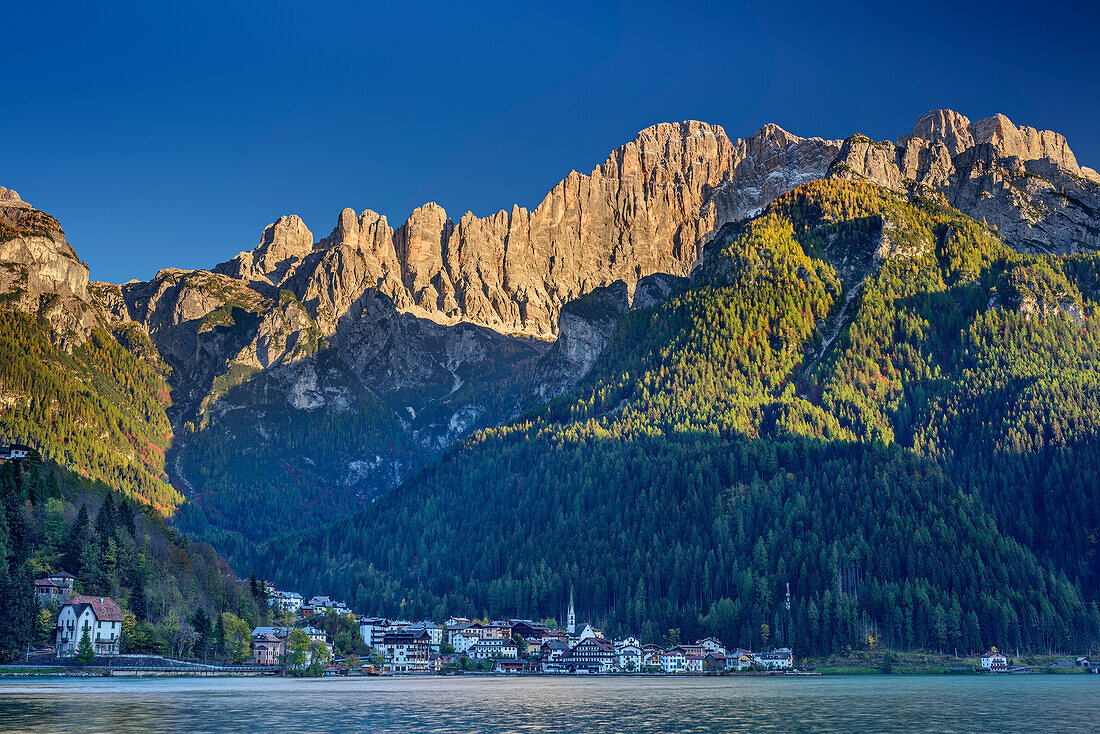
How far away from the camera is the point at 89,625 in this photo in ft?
444

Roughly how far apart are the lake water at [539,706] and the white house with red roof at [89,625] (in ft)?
17.6

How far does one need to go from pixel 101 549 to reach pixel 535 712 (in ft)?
247

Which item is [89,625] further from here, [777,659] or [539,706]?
[777,659]

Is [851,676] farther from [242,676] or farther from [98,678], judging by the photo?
[98,678]

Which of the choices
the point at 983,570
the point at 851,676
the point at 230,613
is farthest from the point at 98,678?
the point at 983,570

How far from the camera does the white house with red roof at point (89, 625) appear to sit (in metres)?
134

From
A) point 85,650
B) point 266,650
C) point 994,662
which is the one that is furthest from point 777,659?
point 85,650

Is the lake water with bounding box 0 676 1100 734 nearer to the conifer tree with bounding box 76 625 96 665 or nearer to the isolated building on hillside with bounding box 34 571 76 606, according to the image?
the conifer tree with bounding box 76 625 96 665

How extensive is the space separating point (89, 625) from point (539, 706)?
58.7 m

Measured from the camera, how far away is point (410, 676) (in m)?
178

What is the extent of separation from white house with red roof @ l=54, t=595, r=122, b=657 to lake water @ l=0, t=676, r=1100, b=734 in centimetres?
537

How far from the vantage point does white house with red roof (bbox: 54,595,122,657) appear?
134 m

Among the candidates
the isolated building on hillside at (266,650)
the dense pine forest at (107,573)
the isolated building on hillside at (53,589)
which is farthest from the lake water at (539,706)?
the isolated building on hillside at (266,650)

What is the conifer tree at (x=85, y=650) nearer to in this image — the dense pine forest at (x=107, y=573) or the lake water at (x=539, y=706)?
the lake water at (x=539, y=706)
